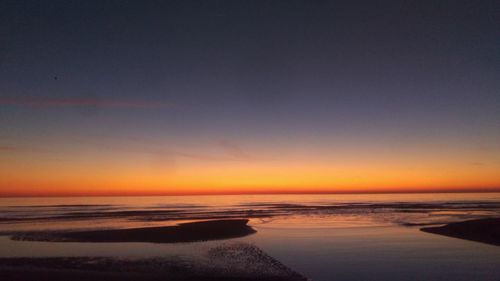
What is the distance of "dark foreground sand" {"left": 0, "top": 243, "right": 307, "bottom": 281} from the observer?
15867 millimetres

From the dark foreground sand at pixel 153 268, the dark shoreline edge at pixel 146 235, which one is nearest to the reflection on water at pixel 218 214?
the dark shoreline edge at pixel 146 235

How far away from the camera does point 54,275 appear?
53.1 feet

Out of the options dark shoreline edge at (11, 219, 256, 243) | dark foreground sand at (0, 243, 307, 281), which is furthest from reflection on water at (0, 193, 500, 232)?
dark foreground sand at (0, 243, 307, 281)

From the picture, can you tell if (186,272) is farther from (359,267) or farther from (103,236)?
(103,236)

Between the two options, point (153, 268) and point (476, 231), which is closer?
point (153, 268)

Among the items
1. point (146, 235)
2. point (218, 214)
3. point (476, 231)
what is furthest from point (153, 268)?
point (218, 214)

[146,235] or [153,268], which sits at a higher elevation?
[146,235]

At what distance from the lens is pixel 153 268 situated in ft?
58.2

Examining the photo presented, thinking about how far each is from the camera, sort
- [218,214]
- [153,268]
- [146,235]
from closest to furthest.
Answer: [153,268]
[146,235]
[218,214]

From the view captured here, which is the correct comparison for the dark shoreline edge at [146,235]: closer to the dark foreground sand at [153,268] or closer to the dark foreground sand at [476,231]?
the dark foreground sand at [153,268]

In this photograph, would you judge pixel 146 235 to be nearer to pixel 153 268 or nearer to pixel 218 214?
pixel 153 268

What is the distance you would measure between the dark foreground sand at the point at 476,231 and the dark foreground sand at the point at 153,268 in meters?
16.5

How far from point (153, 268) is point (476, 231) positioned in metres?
25.2

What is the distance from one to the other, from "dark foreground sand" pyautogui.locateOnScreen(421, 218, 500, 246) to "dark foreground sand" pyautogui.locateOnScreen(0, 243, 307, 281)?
16.5 meters
